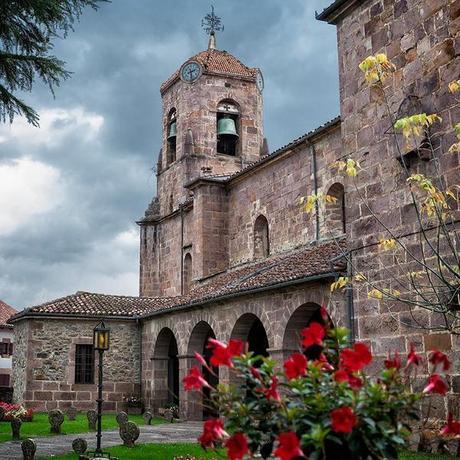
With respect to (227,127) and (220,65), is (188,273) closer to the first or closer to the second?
(227,127)

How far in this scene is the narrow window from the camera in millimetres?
22719

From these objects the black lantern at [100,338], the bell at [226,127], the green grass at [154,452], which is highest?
the bell at [226,127]

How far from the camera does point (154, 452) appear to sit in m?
Answer: 12.1

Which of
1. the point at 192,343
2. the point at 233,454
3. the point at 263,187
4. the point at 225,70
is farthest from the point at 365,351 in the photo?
the point at 225,70

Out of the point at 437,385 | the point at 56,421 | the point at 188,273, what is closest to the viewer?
the point at 437,385

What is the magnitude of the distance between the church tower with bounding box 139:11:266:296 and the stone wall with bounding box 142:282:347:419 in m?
4.17

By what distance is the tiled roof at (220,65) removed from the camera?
2842 cm

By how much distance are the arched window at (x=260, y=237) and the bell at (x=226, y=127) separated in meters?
6.35

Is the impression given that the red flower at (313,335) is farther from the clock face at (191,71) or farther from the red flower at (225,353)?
the clock face at (191,71)

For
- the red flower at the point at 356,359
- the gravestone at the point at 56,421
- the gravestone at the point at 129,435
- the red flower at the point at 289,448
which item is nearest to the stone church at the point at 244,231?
the gravestone at the point at 129,435

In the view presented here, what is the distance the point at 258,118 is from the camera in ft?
93.2

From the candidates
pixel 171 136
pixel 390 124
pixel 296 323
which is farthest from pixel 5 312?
pixel 390 124

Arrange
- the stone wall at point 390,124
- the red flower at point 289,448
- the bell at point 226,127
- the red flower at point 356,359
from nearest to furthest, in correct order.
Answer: the red flower at point 289,448 → the red flower at point 356,359 → the stone wall at point 390,124 → the bell at point 226,127

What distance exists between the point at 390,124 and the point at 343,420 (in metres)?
8.65
